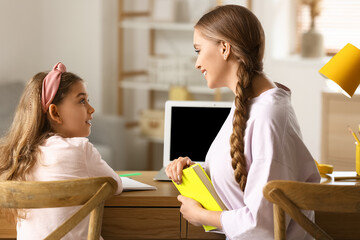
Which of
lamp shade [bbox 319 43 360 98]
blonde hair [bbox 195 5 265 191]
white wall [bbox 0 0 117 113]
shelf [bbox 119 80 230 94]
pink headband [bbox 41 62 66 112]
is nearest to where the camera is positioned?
blonde hair [bbox 195 5 265 191]

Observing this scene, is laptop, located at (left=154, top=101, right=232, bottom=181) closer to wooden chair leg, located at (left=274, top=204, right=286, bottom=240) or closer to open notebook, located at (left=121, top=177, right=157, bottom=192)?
open notebook, located at (left=121, top=177, right=157, bottom=192)

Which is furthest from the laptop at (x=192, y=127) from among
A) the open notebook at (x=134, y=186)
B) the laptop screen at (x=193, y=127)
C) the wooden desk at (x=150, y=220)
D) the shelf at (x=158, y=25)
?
the shelf at (x=158, y=25)

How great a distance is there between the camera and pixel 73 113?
1.82 m

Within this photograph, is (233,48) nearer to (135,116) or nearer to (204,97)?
(204,97)

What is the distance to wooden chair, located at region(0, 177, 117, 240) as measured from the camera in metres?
1.45

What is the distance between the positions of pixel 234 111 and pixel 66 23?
3.67 metres

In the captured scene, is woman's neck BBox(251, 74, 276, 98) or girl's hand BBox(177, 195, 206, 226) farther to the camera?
girl's hand BBox(177, 195, 206, 226)

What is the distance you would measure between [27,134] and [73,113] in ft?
0.52

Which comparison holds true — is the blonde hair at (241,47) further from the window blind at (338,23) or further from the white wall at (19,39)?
the white wall at (19,39)

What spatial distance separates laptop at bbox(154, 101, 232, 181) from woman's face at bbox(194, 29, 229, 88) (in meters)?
0.63

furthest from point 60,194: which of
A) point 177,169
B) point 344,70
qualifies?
point 344,70

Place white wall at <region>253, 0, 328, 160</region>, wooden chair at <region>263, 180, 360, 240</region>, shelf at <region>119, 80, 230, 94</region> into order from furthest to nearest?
shelf at <region>119, 80, 230, 94</region>, white wall at <region>253, 0, 328, 160</region>, wooden chair at <region>263, 180, 360, 240</region>

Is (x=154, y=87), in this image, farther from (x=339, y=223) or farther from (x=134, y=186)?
(x=339, y=223)

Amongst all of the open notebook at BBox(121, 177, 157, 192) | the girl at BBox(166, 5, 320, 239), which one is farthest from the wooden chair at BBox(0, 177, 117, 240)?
the open notebook at BBox(121, 177, 157, 192)
